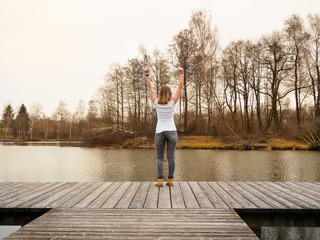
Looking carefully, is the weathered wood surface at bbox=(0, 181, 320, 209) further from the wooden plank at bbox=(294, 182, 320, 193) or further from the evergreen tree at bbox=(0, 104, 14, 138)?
the evergreen tree at bbox=(0, 104, 14, 138)

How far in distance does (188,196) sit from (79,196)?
1.47 meters

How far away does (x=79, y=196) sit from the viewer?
9.82 feet

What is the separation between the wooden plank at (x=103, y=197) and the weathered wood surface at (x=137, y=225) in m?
0.17

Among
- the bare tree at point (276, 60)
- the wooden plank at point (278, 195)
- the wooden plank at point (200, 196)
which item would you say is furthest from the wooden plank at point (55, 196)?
the bare tree at point (276, 60)

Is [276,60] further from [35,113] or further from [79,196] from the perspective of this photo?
[35,113]

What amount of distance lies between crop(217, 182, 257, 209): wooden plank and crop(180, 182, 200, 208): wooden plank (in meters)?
0.55

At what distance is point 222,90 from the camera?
2452 centimetres

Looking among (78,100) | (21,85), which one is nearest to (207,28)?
(78,100)

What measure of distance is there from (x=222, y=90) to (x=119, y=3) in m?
14.6

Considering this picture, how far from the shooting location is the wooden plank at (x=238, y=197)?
2588 mm

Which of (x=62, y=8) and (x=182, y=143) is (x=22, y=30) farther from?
(x=182, y=143)

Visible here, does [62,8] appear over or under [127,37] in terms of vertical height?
under

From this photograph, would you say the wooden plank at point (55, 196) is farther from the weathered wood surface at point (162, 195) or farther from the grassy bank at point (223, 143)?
the grassy bank at point (223, 143)

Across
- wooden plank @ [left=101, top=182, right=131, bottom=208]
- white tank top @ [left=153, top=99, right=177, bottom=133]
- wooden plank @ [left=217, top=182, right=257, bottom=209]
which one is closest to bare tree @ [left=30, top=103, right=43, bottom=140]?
wooden plank @ [left=101, top=182, right=131, bottom=208]
